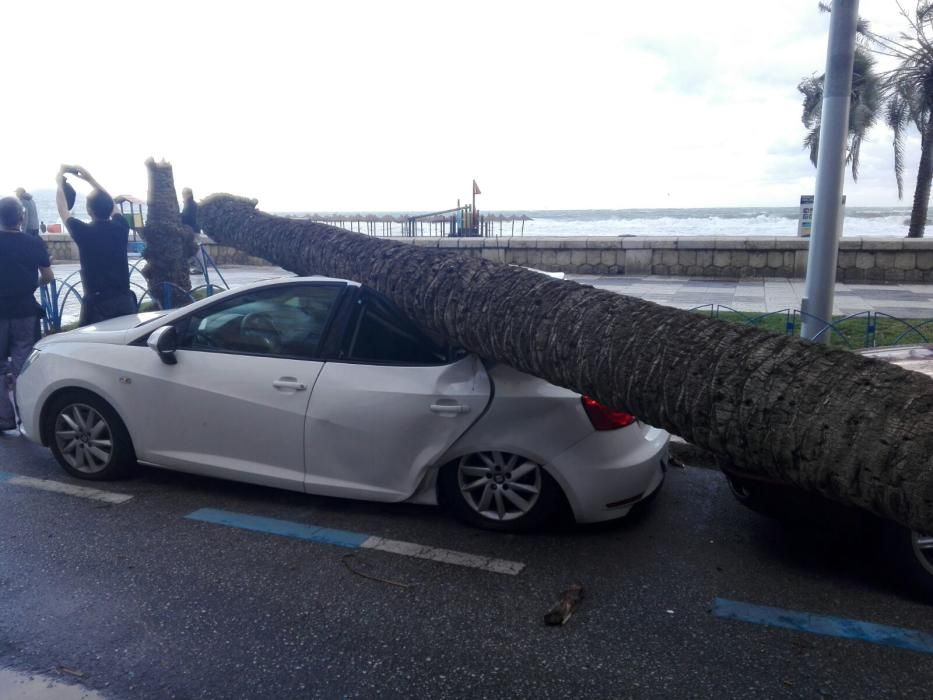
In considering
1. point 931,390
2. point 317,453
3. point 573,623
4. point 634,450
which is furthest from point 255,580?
point 931,390

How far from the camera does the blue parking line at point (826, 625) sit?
11.1ft

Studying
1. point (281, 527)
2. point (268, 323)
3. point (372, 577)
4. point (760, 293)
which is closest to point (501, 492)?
point (372, 577)

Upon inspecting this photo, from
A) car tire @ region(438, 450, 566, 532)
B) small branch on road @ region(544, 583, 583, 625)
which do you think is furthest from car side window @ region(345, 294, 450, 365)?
small branch on road @ region(544, 583, 583, 625)

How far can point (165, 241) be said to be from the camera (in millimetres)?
10445

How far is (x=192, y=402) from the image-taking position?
479 cm

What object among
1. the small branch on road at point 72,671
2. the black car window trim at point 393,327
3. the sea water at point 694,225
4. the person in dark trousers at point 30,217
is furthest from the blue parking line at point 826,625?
the sea water at point 694,225

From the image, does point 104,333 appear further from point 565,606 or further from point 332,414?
point 565,606

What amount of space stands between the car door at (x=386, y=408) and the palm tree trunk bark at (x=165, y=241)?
632cm

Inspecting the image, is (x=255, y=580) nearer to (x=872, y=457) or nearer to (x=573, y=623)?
(x=573, y=623)

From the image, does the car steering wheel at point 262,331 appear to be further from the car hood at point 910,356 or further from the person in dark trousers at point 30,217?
the person in dark trousers at point 30,217

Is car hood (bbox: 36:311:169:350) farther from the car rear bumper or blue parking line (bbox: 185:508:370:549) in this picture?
the car rear bumper

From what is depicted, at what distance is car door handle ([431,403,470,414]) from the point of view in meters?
4.25

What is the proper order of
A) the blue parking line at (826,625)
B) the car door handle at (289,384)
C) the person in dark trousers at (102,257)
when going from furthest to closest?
1. the person in dark trousers at (102,257)
2. the car door handle at (289,384)
3. the blue parking line at (826,625)

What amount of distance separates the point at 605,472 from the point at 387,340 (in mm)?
1404
